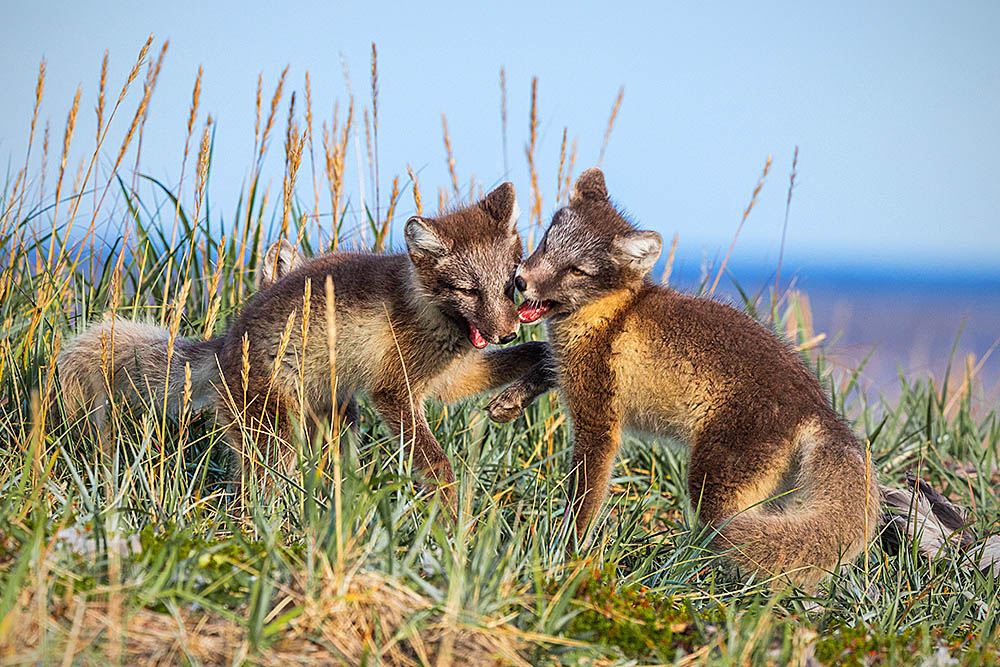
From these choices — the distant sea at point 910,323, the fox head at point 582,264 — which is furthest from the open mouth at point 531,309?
the distant sea at point 910,323

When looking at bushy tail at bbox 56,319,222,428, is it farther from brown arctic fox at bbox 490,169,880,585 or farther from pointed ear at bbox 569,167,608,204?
pointed ear at bbox 569,167,608,204

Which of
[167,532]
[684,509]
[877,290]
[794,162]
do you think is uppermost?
[794,162]

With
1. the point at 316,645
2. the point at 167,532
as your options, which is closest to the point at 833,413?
the point at 316,645

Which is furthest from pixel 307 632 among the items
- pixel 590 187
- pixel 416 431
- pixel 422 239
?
pixel 590 187

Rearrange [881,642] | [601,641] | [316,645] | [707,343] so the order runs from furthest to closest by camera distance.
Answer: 1. [707,343]
2. [881,642]
3. [601,641]
4. [316,645]

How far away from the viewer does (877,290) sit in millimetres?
74000

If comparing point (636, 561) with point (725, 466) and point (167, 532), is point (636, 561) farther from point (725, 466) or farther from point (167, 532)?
point (167, 532)

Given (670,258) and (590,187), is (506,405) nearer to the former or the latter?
(590,187)

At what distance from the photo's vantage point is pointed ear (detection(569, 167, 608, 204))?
14.4 feet

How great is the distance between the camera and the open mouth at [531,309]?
406 cm

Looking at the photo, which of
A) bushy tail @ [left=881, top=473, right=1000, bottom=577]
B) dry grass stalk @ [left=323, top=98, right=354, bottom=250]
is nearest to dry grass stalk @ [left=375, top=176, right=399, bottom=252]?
dry grass stalk @ [left=323, top=98, right=354, bottom=250]

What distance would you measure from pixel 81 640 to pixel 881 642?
2.25 m

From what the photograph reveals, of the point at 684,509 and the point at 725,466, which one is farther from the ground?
the point at 725,466

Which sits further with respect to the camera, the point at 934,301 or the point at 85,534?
the point at 934,301
